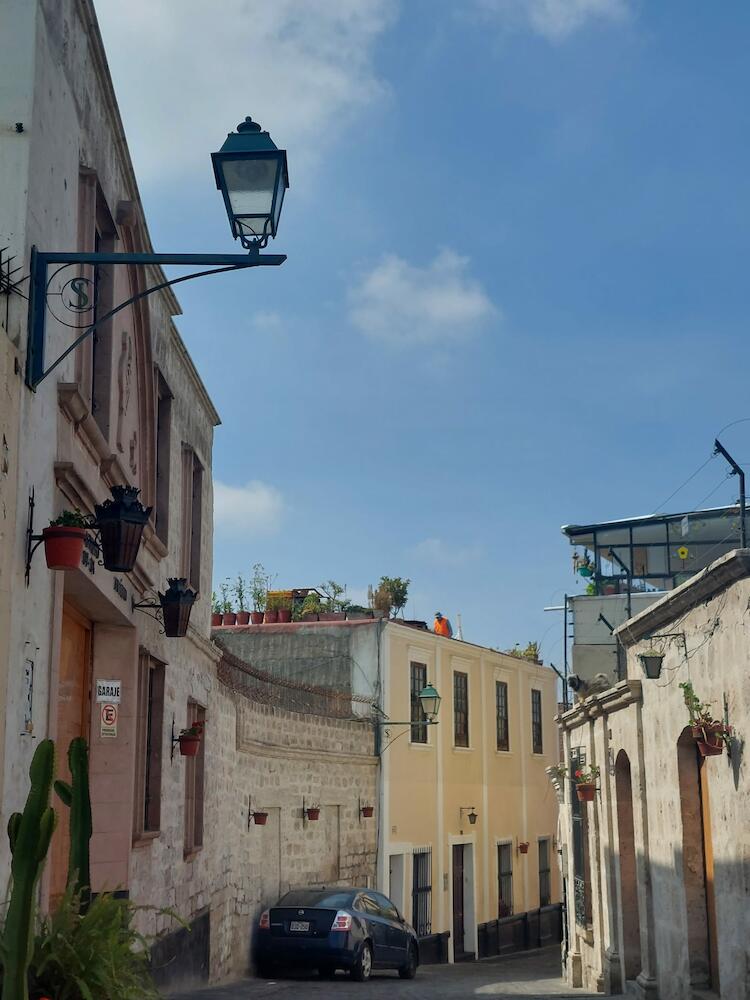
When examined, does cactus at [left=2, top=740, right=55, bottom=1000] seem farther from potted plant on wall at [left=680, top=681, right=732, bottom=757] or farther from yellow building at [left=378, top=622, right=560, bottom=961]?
yellow building at [left=378, top=622, right=560, bottom=961]

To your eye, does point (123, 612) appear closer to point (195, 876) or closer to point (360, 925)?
point (195, 876)

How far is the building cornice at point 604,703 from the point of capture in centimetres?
1495

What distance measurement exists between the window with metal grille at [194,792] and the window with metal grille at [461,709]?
47.5 feet

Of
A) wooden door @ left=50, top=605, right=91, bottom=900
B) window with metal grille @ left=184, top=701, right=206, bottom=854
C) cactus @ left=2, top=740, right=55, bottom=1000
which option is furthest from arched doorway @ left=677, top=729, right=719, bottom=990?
cactus @ left=2, top=740, right=55, bottom=1000

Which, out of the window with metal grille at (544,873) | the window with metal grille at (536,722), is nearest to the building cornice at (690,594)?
the window with metal grille at (536,722)

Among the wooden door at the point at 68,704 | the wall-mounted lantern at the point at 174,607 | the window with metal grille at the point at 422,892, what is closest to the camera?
the wooden door at the point at 68,704

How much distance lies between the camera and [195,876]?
1487 cm

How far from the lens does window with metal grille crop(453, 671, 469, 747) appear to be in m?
29.6

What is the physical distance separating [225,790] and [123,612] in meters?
7.58

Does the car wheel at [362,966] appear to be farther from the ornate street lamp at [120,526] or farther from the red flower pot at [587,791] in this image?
the ornate street lamp at [120,526]

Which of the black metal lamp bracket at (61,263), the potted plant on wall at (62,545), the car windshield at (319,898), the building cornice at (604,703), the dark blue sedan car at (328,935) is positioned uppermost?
the black metal lamp bracket at (61,263)

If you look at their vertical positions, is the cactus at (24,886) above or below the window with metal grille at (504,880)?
above

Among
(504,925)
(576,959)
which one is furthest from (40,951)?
(504,925)

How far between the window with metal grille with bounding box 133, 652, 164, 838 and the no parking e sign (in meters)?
1.06
